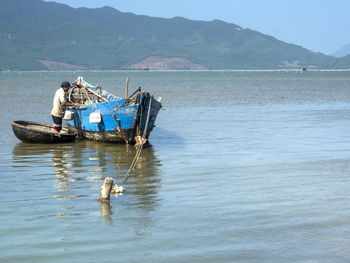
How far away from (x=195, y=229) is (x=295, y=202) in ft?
7.40

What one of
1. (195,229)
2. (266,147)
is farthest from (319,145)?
(195,229)

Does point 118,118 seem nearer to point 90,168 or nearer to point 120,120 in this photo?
point 120,120

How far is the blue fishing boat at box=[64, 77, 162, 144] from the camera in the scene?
16.4 metres

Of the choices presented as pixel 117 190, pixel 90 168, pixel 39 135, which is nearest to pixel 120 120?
pixel 39 135

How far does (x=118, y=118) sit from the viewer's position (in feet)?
Answer: 54.6

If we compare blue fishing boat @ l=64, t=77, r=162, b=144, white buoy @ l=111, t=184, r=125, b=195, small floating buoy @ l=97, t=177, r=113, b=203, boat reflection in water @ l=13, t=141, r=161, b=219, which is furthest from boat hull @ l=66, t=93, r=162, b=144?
small floating buoy @ l=97, t=177, r=113, b=203

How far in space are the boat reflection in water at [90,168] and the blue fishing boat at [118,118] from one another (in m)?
0.34

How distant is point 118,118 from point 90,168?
373cm

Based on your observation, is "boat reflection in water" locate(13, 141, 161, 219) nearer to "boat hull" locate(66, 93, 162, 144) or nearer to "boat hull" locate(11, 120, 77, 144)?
"boat hull" locate(11, 120, 77, 144)

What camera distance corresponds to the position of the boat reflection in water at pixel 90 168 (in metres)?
10.1

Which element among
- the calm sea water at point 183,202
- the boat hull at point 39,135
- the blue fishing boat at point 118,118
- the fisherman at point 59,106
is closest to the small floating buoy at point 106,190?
the calm sea water at point 183,202

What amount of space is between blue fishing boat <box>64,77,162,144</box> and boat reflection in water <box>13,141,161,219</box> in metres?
0.34

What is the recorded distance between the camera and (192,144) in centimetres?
1703

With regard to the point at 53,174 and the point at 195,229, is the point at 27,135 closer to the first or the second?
the point at 53,174
